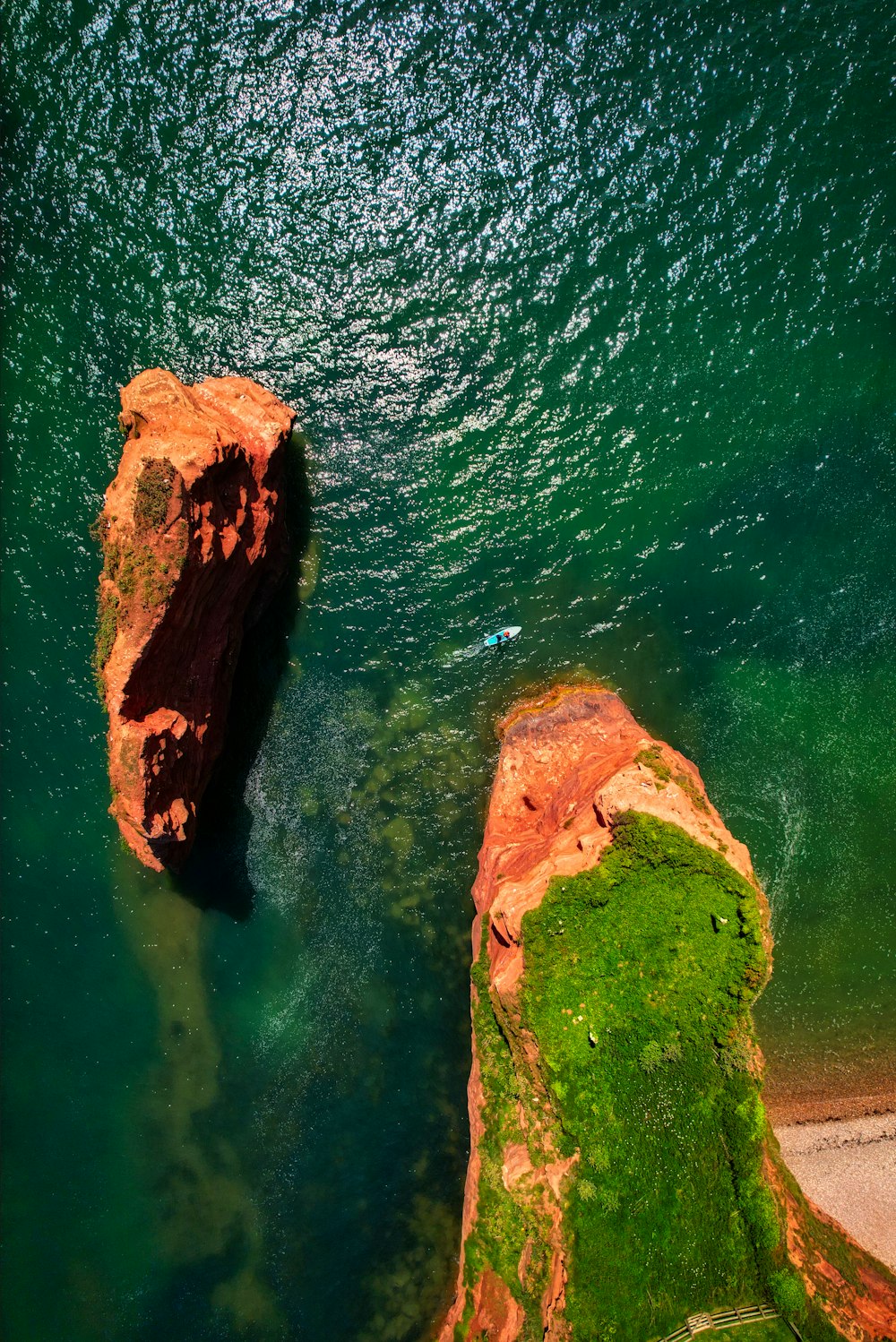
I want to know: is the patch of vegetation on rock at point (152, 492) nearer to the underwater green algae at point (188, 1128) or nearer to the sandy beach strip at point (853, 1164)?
the underwater green algae at point (188, 1128)

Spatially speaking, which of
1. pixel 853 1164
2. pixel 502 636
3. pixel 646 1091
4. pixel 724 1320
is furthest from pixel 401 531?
pixel 853 1164

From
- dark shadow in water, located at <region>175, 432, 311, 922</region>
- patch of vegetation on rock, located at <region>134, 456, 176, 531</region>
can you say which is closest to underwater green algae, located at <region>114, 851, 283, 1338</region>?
dark shadow in water, located at <region>175, 432, 311, 922</region>

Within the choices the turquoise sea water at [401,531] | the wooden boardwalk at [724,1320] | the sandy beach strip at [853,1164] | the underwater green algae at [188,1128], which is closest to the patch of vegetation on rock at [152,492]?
the turquoise sea water at [401,531]

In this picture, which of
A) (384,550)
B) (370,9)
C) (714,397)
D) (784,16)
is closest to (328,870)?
(384,550)

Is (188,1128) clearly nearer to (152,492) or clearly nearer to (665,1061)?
(665,1061)

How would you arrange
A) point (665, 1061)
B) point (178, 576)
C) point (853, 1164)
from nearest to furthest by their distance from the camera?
point (665, 1061) → point (178, 576) → point (853, 1164)

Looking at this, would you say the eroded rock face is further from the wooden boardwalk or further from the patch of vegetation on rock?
the wooden boardwalk

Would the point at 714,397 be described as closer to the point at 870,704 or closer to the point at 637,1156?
the point at 870,704
